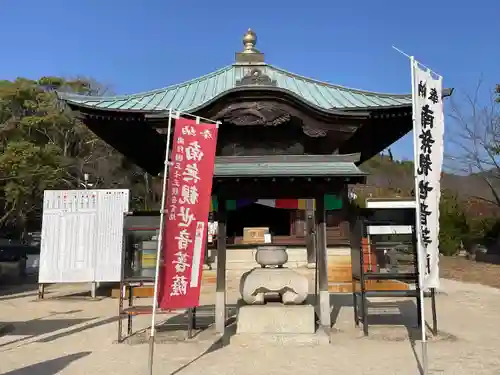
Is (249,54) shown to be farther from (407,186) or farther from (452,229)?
(407,186)

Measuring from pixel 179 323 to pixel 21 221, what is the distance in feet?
81.5

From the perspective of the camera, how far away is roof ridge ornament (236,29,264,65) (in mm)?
10328

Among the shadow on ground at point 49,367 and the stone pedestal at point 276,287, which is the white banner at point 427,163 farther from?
the shadow on ground at point 49,367

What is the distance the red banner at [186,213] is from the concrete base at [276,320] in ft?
5.72

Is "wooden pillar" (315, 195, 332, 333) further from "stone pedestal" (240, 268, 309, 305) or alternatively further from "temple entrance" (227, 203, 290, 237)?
"temple entrance" (227, 203, 290, 237)

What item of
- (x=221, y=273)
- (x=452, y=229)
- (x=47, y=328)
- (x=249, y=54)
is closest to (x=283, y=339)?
(x=221, y=273)

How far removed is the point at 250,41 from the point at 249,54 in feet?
1.19

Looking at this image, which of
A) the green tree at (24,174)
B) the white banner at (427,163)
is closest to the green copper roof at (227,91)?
the white banner at (427,163)

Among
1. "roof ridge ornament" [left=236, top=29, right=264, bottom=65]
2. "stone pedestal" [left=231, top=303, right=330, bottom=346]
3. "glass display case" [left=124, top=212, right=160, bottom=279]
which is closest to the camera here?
"stone pedestal" [left=231, top=303, right=330, bottom=346]

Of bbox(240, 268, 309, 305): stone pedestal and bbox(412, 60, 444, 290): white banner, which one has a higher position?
bbox(412, 60, 444, 290): white banner

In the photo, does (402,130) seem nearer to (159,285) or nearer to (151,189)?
(159,285)

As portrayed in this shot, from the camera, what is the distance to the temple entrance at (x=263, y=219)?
25391mm

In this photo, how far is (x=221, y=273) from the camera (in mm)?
8391

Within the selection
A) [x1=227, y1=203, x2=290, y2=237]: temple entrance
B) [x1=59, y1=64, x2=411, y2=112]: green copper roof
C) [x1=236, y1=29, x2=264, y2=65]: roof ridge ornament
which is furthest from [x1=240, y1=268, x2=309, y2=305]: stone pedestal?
[x1=227, y1=203, x2=290, y2=237]: temple entrance
